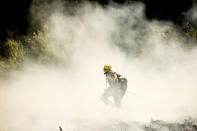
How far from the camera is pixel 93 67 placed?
10852 millimetres

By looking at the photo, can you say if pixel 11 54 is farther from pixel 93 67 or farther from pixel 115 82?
pixel 115 82

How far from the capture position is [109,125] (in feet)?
20.9

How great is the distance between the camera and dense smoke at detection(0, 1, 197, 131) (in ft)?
25.4

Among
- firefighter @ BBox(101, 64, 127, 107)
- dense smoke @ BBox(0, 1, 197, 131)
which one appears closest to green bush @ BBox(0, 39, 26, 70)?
dense smoke @ BBox(0, 1, 197, 131)

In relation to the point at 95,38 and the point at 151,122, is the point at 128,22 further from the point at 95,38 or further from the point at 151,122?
the point at 151,122

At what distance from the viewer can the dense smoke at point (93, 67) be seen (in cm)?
773

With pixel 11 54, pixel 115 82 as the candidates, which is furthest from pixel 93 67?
pixel 115 82

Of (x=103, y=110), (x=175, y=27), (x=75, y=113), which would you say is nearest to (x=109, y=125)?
(x=103, y=110)

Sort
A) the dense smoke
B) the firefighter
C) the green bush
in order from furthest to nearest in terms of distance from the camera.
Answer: the green bush < the dense smoke < the firefighter

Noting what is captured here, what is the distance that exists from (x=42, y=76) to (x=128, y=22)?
170 inches

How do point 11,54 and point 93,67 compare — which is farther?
point 93,67

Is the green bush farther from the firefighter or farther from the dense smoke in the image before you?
the firefighter

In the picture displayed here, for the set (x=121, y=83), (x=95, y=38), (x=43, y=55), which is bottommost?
(x=121, y=83)

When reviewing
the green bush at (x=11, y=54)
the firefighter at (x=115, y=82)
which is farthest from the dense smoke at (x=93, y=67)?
the firefighter at (x=115, y=82)
